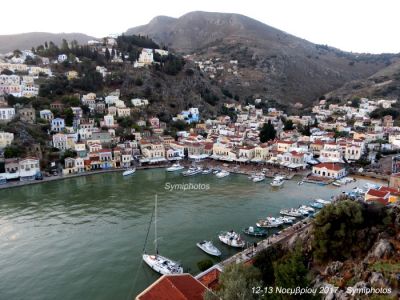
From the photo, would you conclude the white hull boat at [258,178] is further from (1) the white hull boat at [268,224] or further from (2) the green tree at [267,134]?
(2) the green tree at [267,134]

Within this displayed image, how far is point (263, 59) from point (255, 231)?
89.3m

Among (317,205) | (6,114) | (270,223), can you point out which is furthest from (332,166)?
(6,114)

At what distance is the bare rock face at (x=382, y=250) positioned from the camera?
41.4 ft

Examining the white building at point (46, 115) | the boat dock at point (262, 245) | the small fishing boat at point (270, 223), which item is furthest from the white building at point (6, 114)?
the boat dock at point (262, 245)

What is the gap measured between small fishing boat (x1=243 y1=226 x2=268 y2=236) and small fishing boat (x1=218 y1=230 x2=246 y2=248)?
1.09 m

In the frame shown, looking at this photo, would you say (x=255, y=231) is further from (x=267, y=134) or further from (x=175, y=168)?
(x=267, y=134)

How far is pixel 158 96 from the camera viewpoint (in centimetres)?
6341

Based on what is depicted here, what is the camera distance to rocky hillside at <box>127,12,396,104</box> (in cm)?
9169

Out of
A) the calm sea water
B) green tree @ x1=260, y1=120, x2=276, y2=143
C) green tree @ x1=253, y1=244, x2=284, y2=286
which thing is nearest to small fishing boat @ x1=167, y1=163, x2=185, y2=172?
the calm sea water

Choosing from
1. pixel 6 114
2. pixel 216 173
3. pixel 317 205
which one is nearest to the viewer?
pixel 317 205

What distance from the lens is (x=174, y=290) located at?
39.3ft

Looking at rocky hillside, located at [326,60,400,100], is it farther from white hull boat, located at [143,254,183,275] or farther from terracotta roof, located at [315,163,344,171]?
white hull boat, located at [143,254,183,275]

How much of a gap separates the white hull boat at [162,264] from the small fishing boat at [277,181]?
1690 cm

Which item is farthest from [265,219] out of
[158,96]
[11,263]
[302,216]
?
[158,96]
